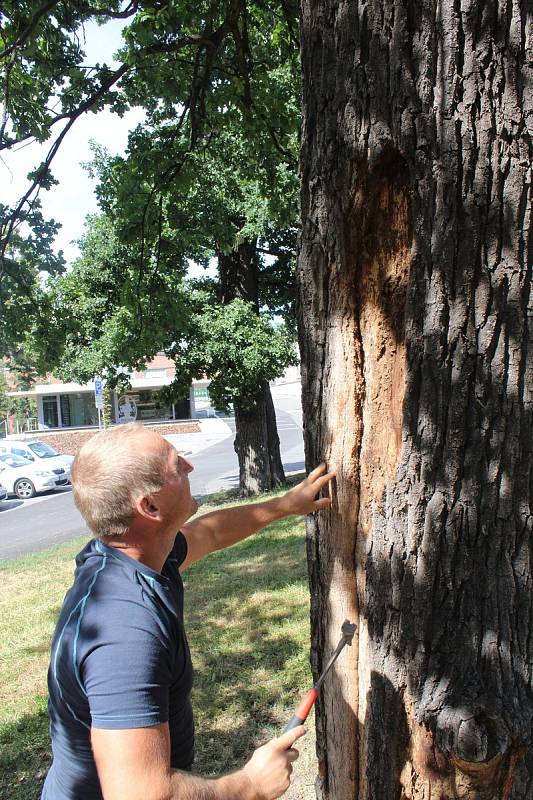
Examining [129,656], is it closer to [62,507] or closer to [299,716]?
[299,716]

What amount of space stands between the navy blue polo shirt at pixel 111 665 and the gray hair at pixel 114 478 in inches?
3.9

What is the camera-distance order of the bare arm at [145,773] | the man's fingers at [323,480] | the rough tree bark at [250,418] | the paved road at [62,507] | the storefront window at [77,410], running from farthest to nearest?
1. the storefront window at [77,410]
2. the rough tree bark at [250,418]
3. the paved road at [62,507]
4. the man's fingers at [323,480]
5. the bare arm at [145,773]

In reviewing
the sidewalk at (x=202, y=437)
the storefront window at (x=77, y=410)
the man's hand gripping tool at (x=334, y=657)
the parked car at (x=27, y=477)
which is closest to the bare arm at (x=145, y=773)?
the man's hand gripping tool at (x=334, y=657)

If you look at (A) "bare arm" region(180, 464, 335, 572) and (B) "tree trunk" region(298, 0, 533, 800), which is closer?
(B) "tree trunk" region(298, 0, 533, 800)

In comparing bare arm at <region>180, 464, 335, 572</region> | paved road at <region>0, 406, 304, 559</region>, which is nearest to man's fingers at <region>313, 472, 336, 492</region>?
bare arm at <region>180, 464, 335, 572</region>

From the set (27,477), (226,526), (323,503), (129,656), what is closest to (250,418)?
(27,477)

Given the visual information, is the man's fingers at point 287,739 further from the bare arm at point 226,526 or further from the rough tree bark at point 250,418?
the rough tree bark at point 250,418

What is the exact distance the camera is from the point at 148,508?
184 cm

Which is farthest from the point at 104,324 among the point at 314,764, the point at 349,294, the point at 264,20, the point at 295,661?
the point at 349,294

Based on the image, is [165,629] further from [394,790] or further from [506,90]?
[506,90]

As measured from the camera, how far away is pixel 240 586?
653 cm

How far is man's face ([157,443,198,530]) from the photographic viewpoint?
1.87 metres

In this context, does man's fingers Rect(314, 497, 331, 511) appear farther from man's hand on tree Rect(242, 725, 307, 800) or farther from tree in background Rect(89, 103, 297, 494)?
tree in background Rect(89, 103, 297, 494)

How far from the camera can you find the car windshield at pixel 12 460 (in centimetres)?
1962
